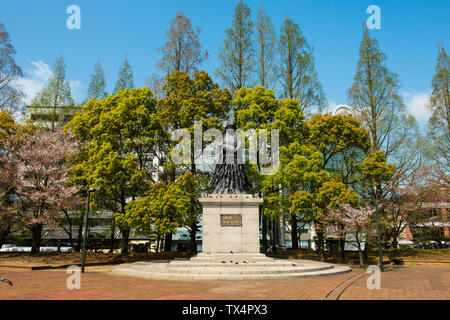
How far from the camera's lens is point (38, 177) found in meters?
20.7

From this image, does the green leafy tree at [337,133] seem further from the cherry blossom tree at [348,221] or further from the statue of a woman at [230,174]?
the statue of a woman at [230,174]

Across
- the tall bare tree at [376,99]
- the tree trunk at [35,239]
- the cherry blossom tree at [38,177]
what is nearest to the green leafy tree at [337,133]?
the tall bare tree at [376,99]

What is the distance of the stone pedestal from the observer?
15.2 meters

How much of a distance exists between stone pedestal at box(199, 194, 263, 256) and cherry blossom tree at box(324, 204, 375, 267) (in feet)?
22.1

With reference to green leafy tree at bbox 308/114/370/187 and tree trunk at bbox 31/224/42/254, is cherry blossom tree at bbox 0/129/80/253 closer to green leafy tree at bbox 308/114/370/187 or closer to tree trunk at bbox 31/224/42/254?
tree trunk at bbox 31/224/42/254

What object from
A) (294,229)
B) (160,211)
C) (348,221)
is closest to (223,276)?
(160,211)

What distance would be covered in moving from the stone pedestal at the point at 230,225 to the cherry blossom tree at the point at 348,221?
6.72m

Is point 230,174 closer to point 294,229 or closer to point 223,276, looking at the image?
point 223,276

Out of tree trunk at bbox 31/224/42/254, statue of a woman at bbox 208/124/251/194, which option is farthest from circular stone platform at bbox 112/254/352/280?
tree trunk at bbox 31/224/42/254

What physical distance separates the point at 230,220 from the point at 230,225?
24 cm

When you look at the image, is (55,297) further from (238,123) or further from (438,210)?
(438,210)

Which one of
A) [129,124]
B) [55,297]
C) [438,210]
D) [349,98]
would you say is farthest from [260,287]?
[438,210]

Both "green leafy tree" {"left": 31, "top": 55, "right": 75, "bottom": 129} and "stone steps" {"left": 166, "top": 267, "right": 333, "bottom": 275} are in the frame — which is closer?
"stone steps" {"left": 166, "top": 267, "right": 333, "bottom": 275}

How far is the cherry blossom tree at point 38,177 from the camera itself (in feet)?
64.4
